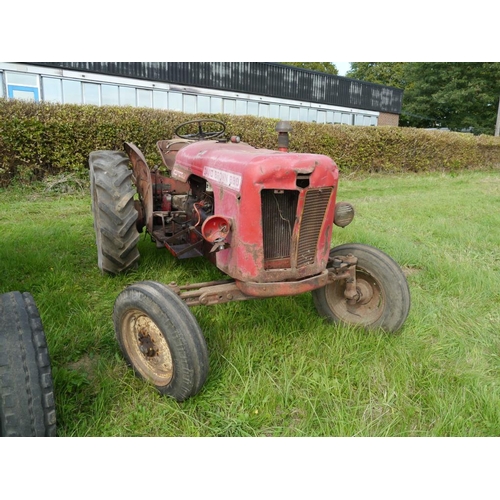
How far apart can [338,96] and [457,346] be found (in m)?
20.6

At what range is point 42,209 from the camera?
6750 mm

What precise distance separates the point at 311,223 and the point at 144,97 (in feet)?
45.8

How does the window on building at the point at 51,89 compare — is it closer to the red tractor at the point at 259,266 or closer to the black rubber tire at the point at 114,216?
the black rubber tire at the point at 114,216

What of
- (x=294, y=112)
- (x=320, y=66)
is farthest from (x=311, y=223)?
(x=320, y=66)

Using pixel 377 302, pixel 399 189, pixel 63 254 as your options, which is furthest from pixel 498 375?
pixel 399 189

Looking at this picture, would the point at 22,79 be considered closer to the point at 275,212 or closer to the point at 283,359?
the point at 275,212

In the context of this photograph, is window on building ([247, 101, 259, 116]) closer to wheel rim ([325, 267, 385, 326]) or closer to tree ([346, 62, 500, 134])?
tree ([346, 62, 500, 134])

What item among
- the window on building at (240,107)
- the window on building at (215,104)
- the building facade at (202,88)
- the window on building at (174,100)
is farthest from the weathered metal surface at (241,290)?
the window on building at (240,107)

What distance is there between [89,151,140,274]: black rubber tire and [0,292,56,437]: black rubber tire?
1.69m

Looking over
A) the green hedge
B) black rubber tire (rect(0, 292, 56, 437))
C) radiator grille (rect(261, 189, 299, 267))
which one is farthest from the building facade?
black rubber tire (rect(0, 292, 56, 437))

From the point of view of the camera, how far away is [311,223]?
2.58m

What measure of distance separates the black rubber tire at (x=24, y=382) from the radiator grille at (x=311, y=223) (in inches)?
59.7

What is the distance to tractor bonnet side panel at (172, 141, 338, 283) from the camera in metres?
2.36

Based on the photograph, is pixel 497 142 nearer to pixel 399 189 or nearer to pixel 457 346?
pixel 399 189
